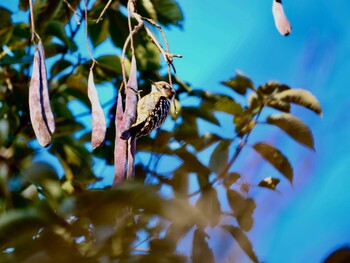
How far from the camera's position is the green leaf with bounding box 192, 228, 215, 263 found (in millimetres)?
247

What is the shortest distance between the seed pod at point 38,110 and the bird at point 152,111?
0.07 m

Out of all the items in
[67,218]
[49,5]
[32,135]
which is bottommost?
[32,135]

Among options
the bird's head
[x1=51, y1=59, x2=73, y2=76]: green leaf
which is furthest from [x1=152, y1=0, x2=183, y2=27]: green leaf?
the bird's head

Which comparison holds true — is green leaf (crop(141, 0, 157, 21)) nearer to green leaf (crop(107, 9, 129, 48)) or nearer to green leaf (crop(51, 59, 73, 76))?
green leaf (crop(107, 9, 129, 48))

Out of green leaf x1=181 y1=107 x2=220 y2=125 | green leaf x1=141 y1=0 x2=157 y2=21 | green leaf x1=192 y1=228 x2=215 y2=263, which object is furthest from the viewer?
green leaf x1=141 y1=0 x2=157 y2=21

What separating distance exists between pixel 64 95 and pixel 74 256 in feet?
4.81

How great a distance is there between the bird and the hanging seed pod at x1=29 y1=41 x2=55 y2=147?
75 mm

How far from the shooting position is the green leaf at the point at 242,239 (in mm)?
250

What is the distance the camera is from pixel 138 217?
12.9 inches

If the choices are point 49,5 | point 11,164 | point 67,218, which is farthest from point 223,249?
point 49,5

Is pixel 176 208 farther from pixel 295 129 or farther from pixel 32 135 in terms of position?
pixel 32 135

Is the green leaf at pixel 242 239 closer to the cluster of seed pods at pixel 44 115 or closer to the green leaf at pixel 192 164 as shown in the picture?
the green leaf at pixel 192 164

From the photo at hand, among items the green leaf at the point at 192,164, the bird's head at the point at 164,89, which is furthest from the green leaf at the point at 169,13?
the green leaf at the point at 192,164

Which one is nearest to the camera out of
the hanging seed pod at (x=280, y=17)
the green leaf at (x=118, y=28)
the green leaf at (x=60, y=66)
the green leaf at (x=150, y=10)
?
the hanging seed pod at (x=280, y=17)
